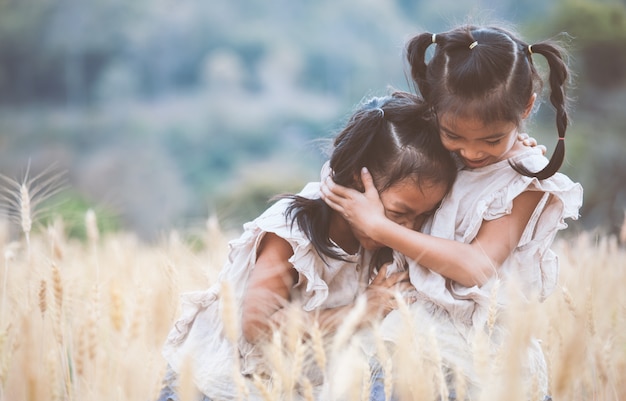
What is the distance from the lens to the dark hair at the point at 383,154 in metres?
2.62

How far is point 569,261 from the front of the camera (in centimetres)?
350

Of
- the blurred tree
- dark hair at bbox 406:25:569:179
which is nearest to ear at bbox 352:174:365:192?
dark hair at bbox 406:25:569:179

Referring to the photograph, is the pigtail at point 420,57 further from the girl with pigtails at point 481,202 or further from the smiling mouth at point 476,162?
the smiling mouth at point 476,162

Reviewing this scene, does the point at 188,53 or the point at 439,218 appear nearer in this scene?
the point at 439,218

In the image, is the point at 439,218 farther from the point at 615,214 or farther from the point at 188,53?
the point at 188,53

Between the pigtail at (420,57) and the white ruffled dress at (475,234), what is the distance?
14.1 inches

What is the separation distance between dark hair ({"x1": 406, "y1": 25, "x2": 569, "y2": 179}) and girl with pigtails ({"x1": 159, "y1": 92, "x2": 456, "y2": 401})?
0.45 ft

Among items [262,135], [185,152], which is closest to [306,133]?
[262,135]

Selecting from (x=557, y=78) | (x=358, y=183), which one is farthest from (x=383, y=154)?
(x=557, y=78)

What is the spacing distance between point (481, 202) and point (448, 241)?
8.0 inches

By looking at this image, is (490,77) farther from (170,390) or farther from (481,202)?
(170,390)

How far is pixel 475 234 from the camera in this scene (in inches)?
102

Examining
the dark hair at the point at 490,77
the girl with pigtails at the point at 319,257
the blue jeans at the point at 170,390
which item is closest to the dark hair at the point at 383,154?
the girl with pigtails at the point at 319,257

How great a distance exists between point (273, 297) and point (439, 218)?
0.66m
